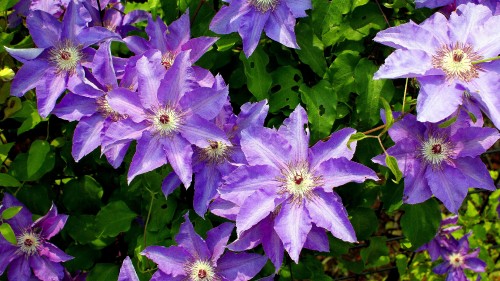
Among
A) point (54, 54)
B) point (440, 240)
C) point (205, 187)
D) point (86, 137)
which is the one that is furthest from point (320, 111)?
point (440, 240)

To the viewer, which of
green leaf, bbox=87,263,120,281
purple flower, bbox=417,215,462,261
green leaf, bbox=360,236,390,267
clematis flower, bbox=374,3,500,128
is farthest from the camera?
purple flower, bbox=417,215,462,261

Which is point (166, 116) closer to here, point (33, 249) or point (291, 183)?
point (291, 183)

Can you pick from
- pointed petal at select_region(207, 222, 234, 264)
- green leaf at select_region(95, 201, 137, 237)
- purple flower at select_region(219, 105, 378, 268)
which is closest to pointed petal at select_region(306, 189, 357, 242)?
purple flower at select_region(219, 105, 378, 268)

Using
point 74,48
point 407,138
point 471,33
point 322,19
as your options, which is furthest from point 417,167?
point 74,48

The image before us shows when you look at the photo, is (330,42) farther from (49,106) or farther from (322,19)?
(49,106)

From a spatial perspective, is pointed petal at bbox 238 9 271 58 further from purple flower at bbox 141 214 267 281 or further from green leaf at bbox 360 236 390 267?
green leaf at bbox 360 236 390 267
